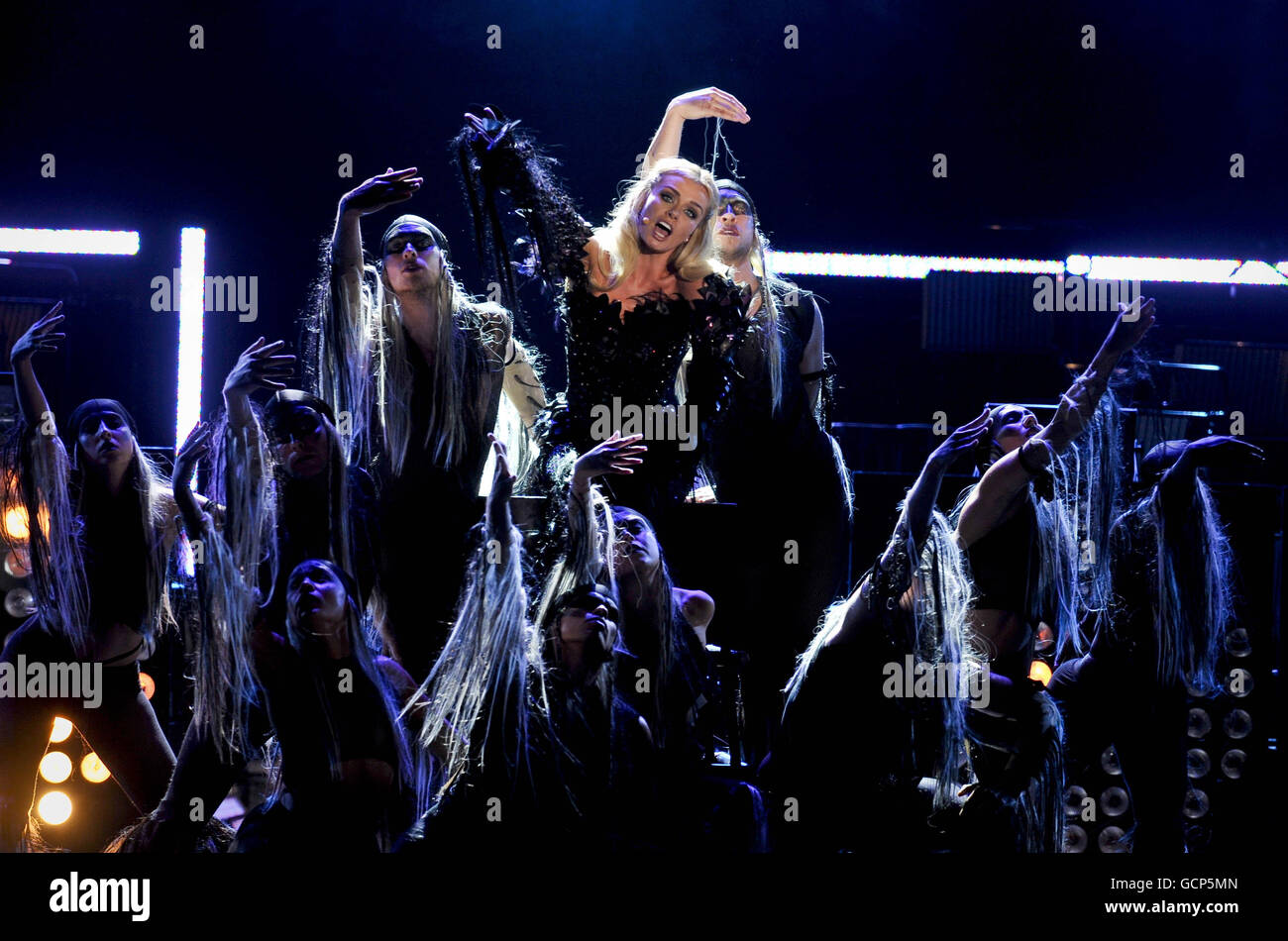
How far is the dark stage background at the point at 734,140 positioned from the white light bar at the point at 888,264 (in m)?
0.04

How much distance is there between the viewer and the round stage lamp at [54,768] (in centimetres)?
328

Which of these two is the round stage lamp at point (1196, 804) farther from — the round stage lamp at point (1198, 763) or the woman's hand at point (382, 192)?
the woman's hand at point (382, 192)

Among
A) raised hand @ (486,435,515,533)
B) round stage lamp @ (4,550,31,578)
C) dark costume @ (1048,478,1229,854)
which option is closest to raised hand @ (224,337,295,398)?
raised hand @ (486,435,515,533)

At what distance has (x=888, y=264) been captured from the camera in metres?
5.09

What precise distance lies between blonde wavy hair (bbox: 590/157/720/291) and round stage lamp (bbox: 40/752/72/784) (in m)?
1.80

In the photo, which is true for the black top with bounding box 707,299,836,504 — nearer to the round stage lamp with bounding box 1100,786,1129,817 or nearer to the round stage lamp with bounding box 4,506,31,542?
the round stage lamp with bounding box 1100,786,1129,817

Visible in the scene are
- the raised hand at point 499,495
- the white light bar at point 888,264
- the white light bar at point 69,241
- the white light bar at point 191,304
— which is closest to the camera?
the raised hand at point 499,495

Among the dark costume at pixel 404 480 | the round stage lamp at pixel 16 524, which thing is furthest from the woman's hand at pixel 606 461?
the round stage lamp at pixel 16 524

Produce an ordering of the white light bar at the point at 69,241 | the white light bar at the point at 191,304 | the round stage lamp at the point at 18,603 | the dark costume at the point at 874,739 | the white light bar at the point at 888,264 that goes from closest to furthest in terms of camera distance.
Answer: the dark costume at the point at 874,739 → the round stage lamp at the point at 18,603 → the white light bar at the point at 191,304 → the white light bar at the point at 69,241 → the white light bar at the point at 888,264

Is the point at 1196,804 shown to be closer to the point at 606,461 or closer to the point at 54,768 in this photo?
the point at 606,461

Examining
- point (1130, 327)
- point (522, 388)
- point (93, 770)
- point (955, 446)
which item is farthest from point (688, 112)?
point (93, 770)

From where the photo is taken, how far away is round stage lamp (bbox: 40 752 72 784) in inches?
129
